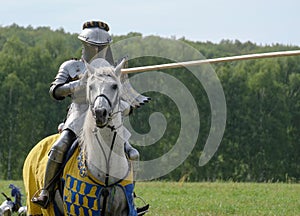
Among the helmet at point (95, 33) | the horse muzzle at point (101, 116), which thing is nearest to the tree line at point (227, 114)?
the helmet at point (95, 33)

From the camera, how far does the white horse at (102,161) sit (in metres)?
8.00

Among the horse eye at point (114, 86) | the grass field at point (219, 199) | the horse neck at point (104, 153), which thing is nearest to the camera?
the horse eye at point (114, 86)

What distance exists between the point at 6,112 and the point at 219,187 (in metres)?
38.4

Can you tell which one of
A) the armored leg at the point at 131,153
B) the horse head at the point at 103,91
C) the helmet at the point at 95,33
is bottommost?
the armored leg at the point at 131,153

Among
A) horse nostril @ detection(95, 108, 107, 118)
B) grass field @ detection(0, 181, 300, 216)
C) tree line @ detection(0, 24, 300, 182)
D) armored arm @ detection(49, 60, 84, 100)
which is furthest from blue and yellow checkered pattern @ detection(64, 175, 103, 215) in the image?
tree line @ detection(0, 24, 300, 182)

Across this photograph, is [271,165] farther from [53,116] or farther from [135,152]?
[135,152]

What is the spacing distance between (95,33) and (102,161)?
1718 mm

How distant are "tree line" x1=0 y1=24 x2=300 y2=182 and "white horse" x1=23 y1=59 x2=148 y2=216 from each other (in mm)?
44403

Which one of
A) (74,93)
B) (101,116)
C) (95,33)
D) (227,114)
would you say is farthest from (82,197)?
(227,114)

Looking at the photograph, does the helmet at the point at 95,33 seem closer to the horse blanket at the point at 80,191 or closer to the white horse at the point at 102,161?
the white horse at the point at 102,161

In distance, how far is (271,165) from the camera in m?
59.7

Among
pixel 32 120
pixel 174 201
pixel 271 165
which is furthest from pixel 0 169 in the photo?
pixel 174 201

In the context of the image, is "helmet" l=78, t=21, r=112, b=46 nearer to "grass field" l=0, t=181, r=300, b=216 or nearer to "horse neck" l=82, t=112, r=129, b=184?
"horse neck" l=82, t=112, r=129, b=184

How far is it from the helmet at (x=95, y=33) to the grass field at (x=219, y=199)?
5.50m
